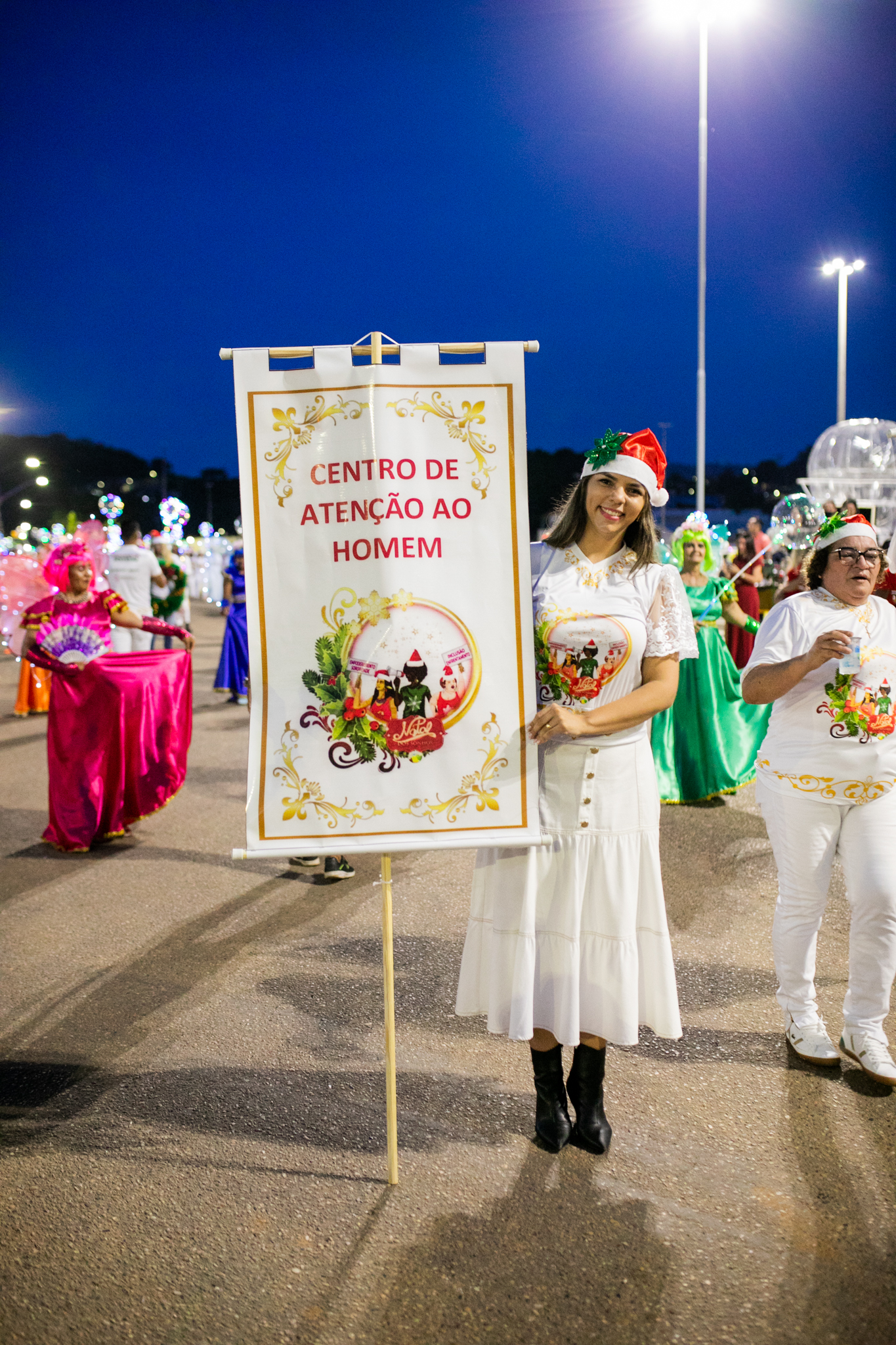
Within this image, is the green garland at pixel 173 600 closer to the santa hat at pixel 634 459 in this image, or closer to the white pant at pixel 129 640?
the white pant at pixel 129 640

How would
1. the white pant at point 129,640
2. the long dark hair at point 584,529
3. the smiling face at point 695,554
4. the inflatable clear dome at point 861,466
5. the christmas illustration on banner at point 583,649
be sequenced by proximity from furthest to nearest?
the inflatable clear dome at point 861,466
the white pant at point 129,640
the smiling face at point 695,554
the long dark hair at point 584,529
the christmas illustration on banner at point 583,649

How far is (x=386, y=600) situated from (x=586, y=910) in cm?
112

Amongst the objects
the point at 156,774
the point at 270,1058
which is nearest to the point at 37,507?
the point at 156,774

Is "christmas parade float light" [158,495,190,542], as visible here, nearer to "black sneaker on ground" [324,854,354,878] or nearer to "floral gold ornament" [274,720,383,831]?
"black sneaker on ground" [324,854,354,878]

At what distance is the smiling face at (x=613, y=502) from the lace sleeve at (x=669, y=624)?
0.20 m

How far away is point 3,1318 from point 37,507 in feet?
181

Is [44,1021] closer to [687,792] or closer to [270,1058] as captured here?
[270,1058]

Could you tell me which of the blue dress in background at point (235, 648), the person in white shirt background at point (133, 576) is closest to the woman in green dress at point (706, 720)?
the blue dress in background at point (235, 648)

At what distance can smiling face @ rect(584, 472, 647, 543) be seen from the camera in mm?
2844

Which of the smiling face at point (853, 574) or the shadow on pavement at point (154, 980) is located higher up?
the smiling face at point (853, 574)

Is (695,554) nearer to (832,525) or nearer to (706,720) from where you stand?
(706,720)

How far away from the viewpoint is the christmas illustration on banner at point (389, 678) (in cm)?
262

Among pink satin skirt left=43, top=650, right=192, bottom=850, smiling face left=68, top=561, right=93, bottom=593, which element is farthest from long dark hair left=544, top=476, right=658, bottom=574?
smiling face left=68, top=561, right=93, bottom=593

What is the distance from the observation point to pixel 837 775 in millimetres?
3326
